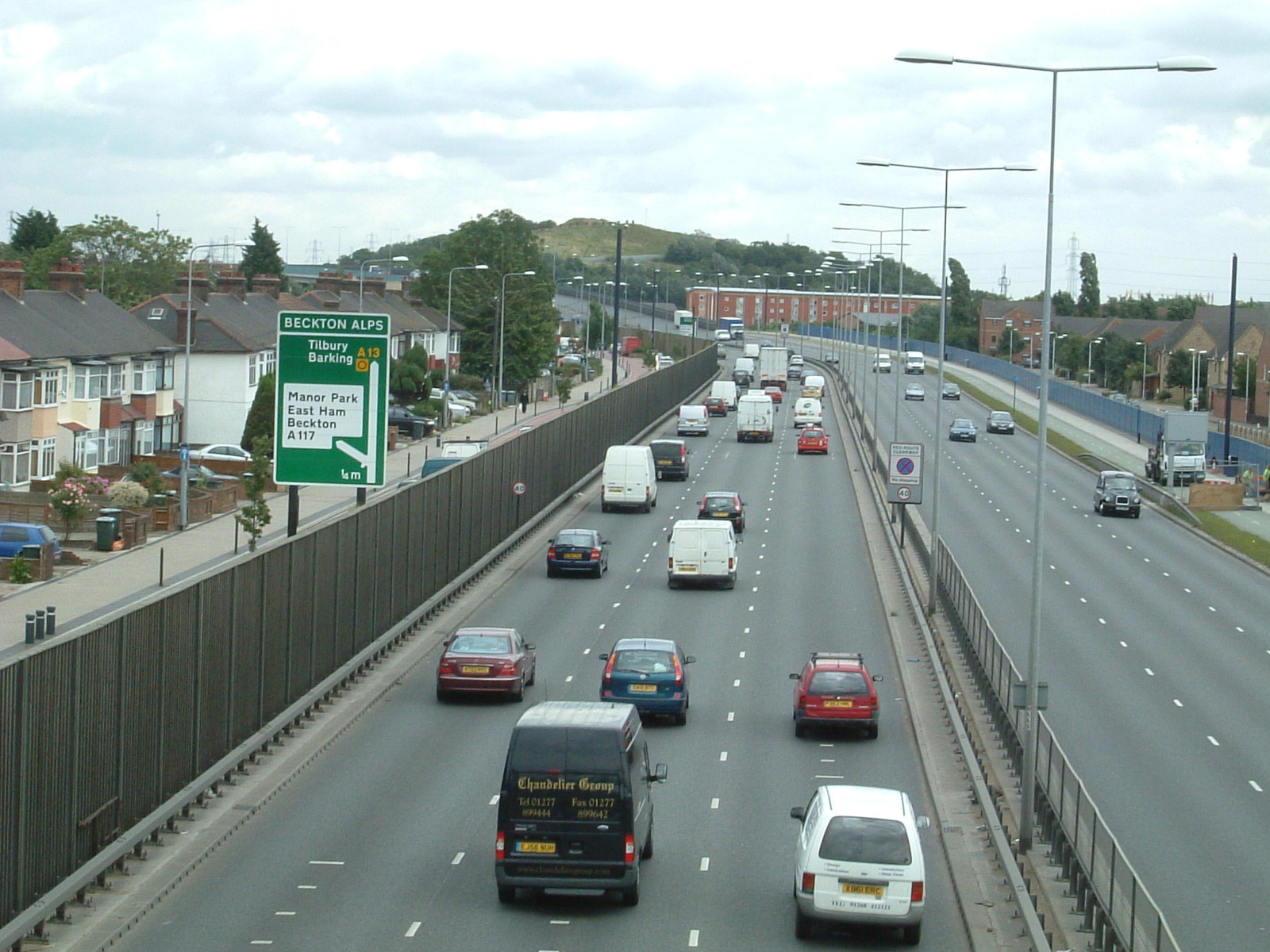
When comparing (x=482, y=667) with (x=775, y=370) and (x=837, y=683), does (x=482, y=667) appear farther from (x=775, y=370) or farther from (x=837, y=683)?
(x=775, y=370)

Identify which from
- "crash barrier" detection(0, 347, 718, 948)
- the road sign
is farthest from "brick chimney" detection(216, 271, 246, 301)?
the road sign

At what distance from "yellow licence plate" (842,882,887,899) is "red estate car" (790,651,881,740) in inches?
402

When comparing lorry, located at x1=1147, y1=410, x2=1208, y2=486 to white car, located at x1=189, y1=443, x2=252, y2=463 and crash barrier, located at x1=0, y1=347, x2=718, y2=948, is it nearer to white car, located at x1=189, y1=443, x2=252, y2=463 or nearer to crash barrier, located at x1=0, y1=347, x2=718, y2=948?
white car, located at x1=189, y1=443, x2=252, y2=463

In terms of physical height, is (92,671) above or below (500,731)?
above

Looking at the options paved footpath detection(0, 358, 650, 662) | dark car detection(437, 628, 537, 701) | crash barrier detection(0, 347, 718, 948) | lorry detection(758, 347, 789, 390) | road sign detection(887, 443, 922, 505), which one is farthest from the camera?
lorry detection(758, 347, 789, 390)

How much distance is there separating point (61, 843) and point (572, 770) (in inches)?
214

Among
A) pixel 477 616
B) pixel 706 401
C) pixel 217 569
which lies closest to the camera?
pixel 217 569

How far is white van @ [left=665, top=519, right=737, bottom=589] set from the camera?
42875 mm

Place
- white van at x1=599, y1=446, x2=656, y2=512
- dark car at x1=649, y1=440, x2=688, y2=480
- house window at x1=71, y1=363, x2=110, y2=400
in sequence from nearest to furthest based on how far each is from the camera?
white van at x1=599, y1=446, x2=656, y2=512
house window at x1=71, y1=363, x2=110, y2=400
dark car at x1=649, y1=440, x2=688, y2=480

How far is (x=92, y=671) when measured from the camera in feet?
58.9

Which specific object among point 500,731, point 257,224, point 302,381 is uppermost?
point 257,224

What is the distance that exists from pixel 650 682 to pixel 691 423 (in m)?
57.2

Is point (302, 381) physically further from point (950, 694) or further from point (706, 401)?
point (706, 401)

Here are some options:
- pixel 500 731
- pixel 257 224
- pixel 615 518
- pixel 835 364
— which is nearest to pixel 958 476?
pixel 615 518
